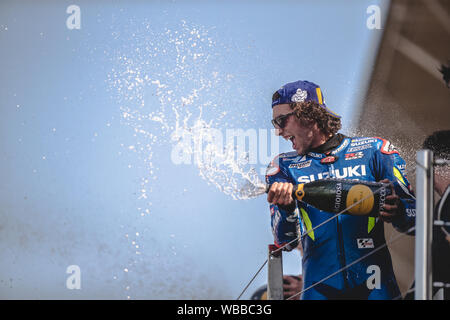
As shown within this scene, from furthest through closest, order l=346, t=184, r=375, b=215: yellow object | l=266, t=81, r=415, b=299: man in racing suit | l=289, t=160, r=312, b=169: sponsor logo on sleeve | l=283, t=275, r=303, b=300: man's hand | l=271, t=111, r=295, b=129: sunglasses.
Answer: l=283, t=275, r=303, b=300: man's hand → l=271, t=111, r=295, b=129: sunglasses → l=289, t=160, r=312, b=169: sponsor logo on sleeve → l=266, t=81, r=415, b=299: man in racing suit → l=346, t=184, r=375, b=215: yellow object

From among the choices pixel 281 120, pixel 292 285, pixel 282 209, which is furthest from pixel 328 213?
pixel 292 285

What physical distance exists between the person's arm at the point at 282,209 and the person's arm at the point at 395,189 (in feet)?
1.31

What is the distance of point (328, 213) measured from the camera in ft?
8.70

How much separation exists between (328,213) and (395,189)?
307 millimetres

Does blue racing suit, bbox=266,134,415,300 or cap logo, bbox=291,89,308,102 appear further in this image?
cap logo, bbox=291,89,308,102

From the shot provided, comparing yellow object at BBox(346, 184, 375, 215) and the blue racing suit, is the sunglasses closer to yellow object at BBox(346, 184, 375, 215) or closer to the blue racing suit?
the blue racing suit

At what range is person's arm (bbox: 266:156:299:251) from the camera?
251 cm

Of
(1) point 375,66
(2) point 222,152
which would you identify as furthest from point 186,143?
(1) point 375,66

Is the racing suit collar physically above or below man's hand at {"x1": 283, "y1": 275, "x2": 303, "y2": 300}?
above

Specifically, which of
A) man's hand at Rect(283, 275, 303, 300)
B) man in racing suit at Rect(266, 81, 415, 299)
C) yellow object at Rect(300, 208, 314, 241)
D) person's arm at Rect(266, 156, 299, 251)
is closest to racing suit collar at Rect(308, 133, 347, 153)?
man in racing suit at Rect(266, 81, 415, 299)

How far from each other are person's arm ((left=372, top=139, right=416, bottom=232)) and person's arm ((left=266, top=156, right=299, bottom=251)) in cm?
40

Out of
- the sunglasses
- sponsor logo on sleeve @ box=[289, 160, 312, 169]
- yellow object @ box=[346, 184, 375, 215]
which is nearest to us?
yellow object @ box=[346, 184, 375, 215]

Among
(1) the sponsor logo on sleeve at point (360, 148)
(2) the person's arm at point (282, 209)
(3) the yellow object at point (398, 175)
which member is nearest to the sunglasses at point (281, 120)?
(2) the person's arm at point (282, 209)
